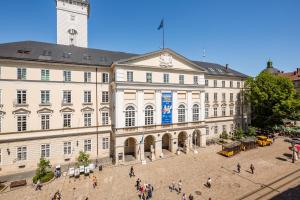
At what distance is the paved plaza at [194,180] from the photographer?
1995 cm

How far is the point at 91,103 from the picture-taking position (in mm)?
30094

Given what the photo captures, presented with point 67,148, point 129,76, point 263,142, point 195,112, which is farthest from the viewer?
point 263,142

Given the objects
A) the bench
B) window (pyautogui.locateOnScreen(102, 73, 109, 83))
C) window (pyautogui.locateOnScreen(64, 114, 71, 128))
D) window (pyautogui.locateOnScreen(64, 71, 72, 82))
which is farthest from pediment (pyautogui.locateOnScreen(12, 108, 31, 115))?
window (pyautogui.locateOnScreen(102, 73, 109, 83))

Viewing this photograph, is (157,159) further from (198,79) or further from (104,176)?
(198,79)

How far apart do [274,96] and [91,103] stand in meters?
42.5

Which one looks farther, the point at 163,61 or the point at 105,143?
the point at 163,61

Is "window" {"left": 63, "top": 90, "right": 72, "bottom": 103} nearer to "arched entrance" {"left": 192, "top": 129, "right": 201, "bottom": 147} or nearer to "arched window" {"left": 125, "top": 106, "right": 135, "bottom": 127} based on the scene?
"arched window" {"left": 125, "top": 106, "right": 135, "bottom": 127}

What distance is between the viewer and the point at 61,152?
28203 millimetres

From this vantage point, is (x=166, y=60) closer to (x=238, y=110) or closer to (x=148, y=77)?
(x=148, y=77)

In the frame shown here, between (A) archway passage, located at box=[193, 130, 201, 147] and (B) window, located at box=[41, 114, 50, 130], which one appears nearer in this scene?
(B) window, located at box=[41, 114, 50, 130]

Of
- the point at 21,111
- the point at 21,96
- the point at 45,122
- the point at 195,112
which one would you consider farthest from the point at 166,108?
the point at 21,96

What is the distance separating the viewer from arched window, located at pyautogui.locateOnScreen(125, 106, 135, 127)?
95.9ft

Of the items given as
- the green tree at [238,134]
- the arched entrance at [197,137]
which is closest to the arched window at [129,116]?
the arched entrance at [197,137]

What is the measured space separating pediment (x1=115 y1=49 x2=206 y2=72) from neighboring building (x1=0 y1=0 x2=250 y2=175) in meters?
0.18
